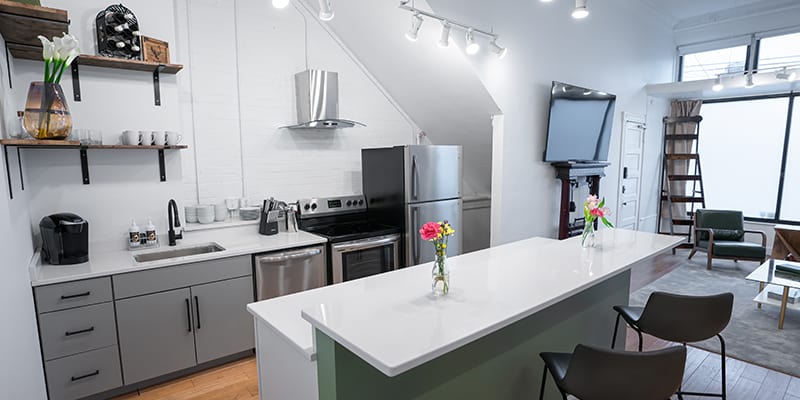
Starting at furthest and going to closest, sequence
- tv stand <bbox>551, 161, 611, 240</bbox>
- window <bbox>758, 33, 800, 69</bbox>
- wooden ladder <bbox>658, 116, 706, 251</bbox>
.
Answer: wooden ladder <bbox>658, 116, 706, 251</bbox> < window <bbox>758, 33, 800, 69</bbox> < tv stand <bbox>551, 161, 611, 240</bbox>

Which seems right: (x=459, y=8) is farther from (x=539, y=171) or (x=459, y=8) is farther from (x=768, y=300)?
(x=768, y=300)

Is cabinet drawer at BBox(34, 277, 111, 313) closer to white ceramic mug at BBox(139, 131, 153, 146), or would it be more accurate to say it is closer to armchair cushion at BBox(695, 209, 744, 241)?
white ceramic mug at BBox(139, 131, 153, 146)

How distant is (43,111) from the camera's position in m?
2.09

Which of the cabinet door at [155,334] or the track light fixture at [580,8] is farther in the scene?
the track light fixture at [580,8]

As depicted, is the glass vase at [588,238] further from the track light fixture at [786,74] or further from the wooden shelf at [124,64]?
the track light fixture at [786,74]

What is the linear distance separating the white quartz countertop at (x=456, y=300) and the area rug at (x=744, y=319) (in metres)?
1.45

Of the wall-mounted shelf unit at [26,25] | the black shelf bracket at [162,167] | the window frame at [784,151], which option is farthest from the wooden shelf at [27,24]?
the window frame at [784,151]

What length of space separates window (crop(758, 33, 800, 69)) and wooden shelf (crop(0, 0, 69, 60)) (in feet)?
26.0

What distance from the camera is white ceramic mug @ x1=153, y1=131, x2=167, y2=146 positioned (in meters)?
2.85

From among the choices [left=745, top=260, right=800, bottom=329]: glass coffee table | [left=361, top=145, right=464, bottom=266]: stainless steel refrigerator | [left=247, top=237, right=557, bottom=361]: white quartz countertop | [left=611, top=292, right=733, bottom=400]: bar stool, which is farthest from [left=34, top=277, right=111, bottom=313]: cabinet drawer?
[left=745, top=260, right=800, bottom=329]: glass coffee table

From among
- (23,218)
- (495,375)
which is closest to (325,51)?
(23,218)

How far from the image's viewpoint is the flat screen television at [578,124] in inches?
172

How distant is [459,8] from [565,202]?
2433 millimetres

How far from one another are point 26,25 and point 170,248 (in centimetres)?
155
